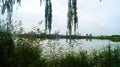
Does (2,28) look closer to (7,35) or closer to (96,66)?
(7,35)

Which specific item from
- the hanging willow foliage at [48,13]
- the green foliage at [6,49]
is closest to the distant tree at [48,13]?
the hanging willow foliage at [48,13]

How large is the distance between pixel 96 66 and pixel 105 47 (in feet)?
2.44

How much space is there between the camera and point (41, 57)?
10.5m

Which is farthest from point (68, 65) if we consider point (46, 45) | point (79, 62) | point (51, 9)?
point (51, 9)

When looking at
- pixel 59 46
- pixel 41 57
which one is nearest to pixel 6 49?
pixel 41 57

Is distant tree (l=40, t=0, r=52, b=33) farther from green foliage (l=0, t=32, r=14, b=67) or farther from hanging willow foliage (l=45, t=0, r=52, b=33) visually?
green foliage (l=0, t=32, r=14, b=67)

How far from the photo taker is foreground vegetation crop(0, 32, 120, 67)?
33.7 feet

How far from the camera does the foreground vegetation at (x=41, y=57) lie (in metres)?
10.3

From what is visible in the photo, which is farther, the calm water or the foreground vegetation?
the calm water

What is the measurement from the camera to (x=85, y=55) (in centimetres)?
1067

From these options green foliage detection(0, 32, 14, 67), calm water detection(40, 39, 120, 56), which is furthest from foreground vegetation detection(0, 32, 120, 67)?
calm water detection(40, 39, 120, 56)

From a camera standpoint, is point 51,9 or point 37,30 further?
point 37,30

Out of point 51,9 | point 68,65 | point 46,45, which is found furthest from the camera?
point 46,45

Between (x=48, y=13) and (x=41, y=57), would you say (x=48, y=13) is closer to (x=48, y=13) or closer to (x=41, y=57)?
(x=48, y=13)
